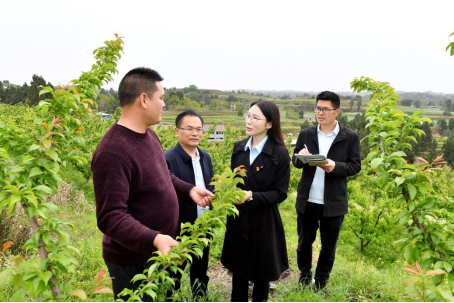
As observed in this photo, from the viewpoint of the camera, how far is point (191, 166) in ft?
10.4

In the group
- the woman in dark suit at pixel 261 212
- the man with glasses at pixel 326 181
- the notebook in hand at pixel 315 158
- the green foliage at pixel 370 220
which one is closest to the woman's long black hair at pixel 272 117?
the woman in dark suit at pixel 261 212

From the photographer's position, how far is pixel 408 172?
181 cm

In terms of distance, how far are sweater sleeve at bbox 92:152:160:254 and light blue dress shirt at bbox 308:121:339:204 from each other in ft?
7.10

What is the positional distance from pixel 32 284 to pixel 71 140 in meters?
1.13

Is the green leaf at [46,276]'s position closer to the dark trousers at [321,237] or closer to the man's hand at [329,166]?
the man's hand at [329,166]

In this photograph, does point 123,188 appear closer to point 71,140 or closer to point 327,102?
point 71,140

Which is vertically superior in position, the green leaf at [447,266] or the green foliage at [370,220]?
the green leaf at [447,266]

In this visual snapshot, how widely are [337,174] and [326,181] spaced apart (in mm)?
168

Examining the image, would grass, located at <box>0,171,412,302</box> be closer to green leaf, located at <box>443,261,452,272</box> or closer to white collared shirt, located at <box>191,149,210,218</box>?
A: white collared shirt, located at <box>191,149,210,218</box>

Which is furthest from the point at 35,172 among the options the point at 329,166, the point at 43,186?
the point at 329,166

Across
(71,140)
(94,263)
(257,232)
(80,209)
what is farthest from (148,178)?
(80,209)

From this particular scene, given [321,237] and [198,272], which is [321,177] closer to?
[321,237]

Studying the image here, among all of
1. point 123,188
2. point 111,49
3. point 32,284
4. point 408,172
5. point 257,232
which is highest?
point 111,49

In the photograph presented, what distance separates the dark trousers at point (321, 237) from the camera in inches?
140
